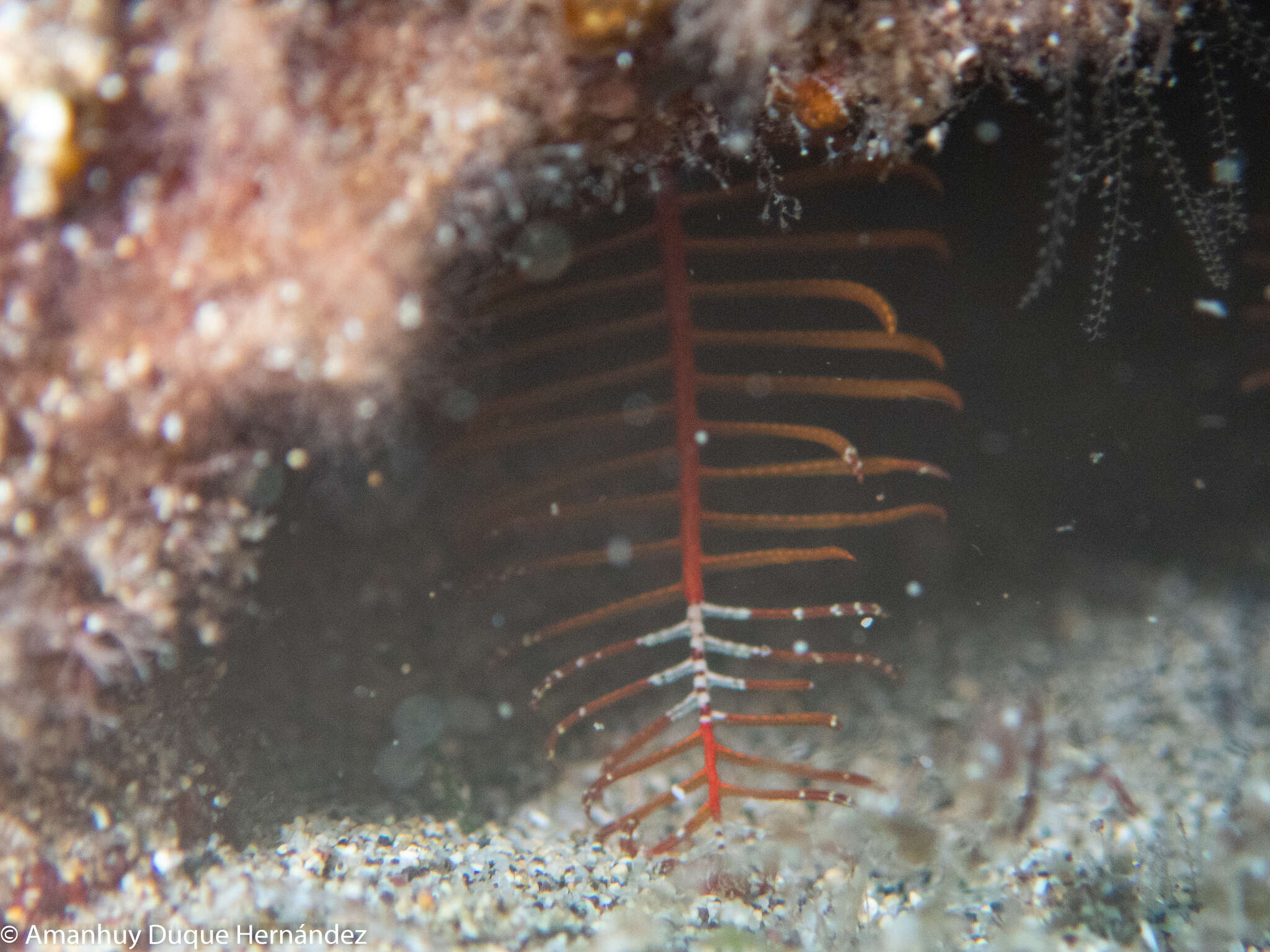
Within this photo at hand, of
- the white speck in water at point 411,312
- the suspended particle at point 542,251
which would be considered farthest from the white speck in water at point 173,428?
the suspended particle at point 542,251

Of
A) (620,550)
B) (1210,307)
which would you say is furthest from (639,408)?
(1210,307)

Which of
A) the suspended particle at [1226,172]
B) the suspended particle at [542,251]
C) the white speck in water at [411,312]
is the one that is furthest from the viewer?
the suspended particle at [1226,172]

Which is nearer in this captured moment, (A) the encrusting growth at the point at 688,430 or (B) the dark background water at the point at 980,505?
(A) the encrusting growth at the point at 688,430

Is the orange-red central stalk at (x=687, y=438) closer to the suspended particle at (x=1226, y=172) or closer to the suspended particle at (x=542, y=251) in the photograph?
the suspended particle at (x=542, y=251)

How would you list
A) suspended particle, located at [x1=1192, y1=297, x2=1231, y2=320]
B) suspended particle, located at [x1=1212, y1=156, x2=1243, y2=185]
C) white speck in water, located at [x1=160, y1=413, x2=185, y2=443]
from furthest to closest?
1. suspended particle, located at [x1=1192, y1=297, x2=1231, y2=320]
2. suspended particle, located at [x1=1212, y1=156, x2=1243, y2=185]
3. white speck in water, located at [x1=160, y1=413, x2=185, y2=443]

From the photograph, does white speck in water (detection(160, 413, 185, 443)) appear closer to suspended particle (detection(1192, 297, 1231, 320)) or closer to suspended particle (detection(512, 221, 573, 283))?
suspended particle (detection(512, 221, 573, 283))

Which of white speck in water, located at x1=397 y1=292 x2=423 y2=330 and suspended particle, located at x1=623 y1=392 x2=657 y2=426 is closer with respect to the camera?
white speck in water, located at x1=397 y1=292 x2=423 y2=330

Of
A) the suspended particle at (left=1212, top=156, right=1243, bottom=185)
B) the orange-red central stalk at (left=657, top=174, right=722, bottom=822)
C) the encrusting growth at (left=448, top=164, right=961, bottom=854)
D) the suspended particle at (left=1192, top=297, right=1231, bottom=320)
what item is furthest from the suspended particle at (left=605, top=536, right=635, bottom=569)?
the suspended particle at (left=1192, top=297, right=1231, bottom=320)

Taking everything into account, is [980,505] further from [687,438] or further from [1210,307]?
[687,438]

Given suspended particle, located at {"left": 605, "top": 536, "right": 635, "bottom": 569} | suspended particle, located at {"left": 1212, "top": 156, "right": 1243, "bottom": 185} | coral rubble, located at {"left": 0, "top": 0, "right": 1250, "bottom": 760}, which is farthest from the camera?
suspended particle, located at {"left": 605, "top": 536, "right": 635, "bottom": 569}
